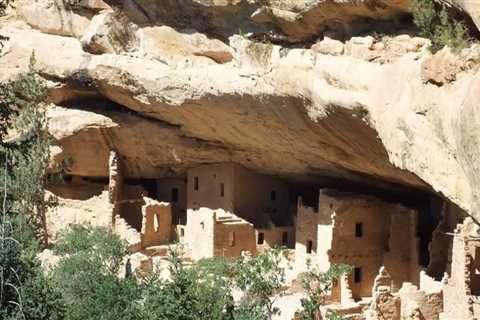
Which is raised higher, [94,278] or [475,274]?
[475,274]

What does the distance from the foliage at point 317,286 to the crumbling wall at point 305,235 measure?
125cm

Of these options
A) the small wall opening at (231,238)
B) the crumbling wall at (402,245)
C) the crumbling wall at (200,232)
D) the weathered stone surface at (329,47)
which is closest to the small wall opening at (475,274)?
the crumbling wall at (402,245)

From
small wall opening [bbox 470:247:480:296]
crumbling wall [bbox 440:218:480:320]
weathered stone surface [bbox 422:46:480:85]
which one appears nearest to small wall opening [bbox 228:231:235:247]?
crumbling wall [bbox 440:218:480:320]

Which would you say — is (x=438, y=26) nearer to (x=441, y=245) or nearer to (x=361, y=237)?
(x=441, y=245)

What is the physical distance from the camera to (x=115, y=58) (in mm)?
23938

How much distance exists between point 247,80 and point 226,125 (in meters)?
2.75

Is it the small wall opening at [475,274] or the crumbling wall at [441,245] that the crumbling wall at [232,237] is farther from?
the small wall opening at [475,274]

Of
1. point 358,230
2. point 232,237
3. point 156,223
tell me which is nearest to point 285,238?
point 232,237

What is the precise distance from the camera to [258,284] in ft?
65.9

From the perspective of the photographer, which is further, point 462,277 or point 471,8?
point 462,277

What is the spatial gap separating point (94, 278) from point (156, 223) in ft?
20.9

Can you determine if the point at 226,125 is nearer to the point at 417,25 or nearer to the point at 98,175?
the point at 98,175

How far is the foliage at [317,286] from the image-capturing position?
1903cm

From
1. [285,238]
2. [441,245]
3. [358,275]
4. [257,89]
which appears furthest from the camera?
[285,238]
